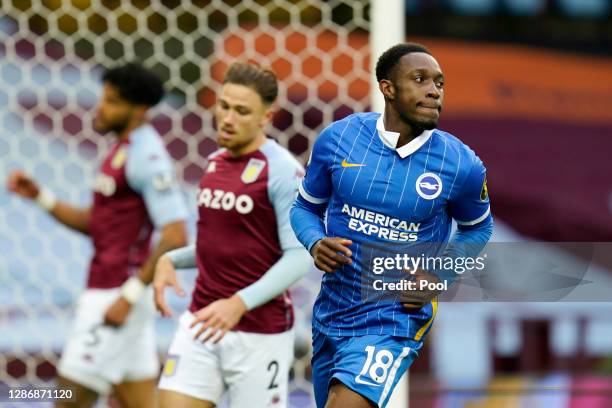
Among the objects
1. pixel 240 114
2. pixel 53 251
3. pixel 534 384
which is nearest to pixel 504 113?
pixel 534 384

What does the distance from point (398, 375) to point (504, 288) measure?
693 mm

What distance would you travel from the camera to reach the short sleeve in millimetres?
5363

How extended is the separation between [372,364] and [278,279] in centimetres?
77

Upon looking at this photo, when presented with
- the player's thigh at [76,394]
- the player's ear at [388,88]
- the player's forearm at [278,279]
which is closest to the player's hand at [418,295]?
the player's ear at [388,88]

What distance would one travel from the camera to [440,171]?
379cm

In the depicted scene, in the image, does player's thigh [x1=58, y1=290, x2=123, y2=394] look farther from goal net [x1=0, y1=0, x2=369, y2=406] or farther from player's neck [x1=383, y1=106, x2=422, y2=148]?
player's neck [x1=383, y1=106, x2=422, y2=148]

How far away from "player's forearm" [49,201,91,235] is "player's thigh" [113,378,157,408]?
0.73 m

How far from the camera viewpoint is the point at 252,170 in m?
4.54

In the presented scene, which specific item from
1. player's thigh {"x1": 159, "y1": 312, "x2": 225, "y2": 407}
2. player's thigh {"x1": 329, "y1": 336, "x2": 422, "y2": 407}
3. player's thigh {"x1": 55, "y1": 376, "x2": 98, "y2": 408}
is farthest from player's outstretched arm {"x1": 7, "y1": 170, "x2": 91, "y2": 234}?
player's thigh {"x1": 329, "y1": 336, "x2": 422, "y2": 407}

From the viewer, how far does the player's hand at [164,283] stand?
4.43 meters

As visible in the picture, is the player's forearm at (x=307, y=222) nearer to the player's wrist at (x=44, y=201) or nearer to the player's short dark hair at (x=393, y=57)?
the player's short dark hair at (x=393, y=57)

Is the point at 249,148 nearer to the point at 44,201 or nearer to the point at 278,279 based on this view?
the point at 278,279

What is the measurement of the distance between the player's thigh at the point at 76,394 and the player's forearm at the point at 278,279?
4.80 ft

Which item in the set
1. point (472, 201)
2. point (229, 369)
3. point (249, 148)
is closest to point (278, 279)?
point (229, 369)
